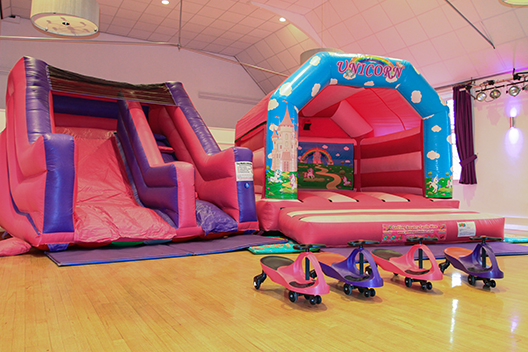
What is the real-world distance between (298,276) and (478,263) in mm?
903

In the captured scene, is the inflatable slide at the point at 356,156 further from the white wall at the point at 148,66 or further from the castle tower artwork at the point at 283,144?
the white wall at the point at 148,66

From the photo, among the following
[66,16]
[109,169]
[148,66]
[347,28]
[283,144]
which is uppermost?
[347,28]

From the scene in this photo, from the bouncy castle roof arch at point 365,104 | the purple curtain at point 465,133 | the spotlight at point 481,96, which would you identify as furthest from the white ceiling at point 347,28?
the bouncy castle roof arch at point 365,104

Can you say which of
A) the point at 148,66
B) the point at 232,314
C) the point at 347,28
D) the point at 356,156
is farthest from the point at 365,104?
the point at 148,66

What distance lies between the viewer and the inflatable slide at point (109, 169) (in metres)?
2.46

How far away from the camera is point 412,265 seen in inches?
70.8

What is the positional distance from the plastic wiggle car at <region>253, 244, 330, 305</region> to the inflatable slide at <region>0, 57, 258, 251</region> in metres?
1.31

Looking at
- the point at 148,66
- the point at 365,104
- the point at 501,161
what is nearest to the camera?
the point at 365,104

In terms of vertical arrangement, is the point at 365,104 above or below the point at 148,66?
below

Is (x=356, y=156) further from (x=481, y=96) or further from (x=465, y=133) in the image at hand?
→ (x=465, y=133)

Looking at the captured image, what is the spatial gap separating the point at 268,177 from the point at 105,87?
1827mm

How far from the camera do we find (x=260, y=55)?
29.6 ft

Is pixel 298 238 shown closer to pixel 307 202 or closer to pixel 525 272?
pixel 307 202

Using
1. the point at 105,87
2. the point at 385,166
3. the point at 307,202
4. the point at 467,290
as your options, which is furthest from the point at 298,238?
the point at 105,87
